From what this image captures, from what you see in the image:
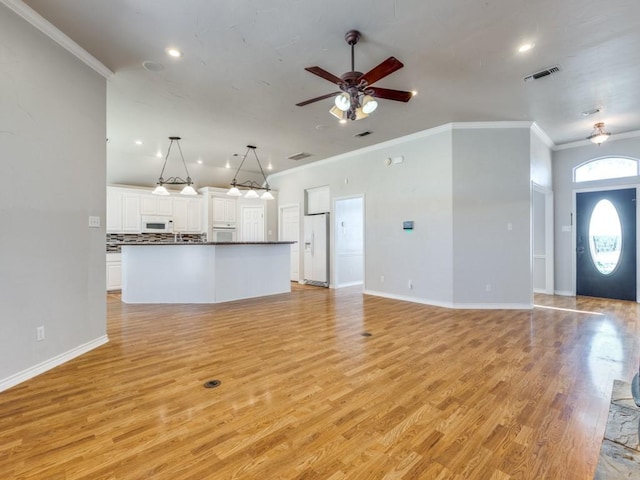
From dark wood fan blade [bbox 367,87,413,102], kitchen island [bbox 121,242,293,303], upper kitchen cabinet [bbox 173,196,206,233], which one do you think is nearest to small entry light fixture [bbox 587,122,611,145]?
dark wood fan blade [bbox 367,87,413,102]

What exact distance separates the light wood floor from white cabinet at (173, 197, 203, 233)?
467cm

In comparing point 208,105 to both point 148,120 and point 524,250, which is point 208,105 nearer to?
point 148,120

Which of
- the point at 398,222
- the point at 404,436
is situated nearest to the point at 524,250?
the point at 398,222

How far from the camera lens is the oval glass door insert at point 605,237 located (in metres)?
5.81

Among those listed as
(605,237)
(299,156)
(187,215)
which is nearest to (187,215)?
(187,215)

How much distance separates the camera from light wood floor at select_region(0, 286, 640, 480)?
5.39ft

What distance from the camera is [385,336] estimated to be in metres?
3.74

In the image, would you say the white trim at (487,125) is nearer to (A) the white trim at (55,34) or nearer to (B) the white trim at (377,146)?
(B) the white trim at (377,146)

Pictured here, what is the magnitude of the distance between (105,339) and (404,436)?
11.1 feet

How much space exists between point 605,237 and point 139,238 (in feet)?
33.6

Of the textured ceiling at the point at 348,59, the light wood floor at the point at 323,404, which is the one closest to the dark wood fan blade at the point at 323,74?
the textured ceiling at the point at 348,59

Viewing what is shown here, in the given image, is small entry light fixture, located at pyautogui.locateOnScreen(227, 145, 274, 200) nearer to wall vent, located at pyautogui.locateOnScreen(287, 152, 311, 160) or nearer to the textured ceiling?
wall vent, located at pyautogui.locateOnScreen(287, 152, 311, 160)

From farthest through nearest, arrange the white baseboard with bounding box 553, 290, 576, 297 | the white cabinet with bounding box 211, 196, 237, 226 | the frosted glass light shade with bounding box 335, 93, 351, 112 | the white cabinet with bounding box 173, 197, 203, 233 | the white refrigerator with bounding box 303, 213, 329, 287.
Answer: the white cabinet with bounding box 211, 196, 237, 226, the white cabinet with bounding box 173, 197, 203, 233, the white refrigerator with bounding box 303, 213, 329, 287, the white baseboard with bounding box 553, 290, 576, 297, the frosted glass light shade with bounding box 335, 93, 351, 112

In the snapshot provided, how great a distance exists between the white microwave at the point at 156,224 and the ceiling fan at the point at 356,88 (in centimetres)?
652
